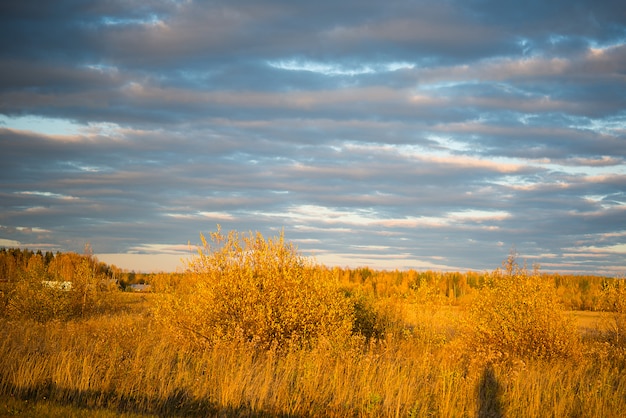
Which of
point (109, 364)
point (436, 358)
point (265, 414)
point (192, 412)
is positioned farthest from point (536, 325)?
point (109, 364)

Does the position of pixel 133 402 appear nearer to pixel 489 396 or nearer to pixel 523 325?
pixel 489 396

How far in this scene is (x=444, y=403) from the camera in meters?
10.9

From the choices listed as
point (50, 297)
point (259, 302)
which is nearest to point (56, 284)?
point (50, 297)

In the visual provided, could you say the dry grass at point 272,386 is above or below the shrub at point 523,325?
below

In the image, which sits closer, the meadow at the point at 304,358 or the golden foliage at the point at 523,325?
the meadow at the point at 304,358

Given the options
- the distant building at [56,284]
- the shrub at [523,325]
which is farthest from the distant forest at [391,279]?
the shrub at [523,325]

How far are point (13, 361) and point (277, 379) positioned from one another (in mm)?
5849

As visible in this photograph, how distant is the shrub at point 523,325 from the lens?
15914 mm

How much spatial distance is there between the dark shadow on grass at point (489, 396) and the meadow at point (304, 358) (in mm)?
42

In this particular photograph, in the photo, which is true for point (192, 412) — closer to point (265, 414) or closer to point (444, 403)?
point (265, 414)

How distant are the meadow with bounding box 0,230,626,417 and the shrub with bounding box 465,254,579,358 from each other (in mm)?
40

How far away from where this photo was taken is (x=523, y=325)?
16031mm

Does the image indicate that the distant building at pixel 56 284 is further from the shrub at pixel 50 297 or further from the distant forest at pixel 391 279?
the distant forest at pixel 391 279

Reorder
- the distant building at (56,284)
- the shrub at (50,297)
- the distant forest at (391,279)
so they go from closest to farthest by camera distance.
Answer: the shrub at (50,297), the distant building at (56,284), the distant forest at (391,279)
